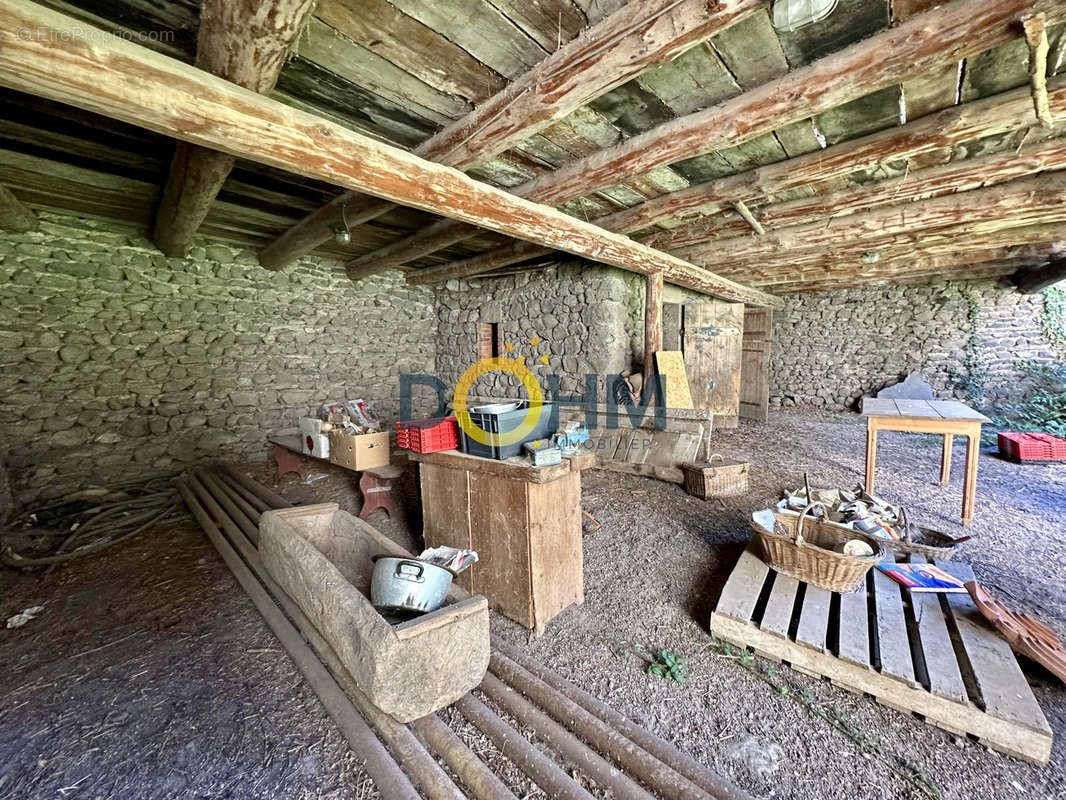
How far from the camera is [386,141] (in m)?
2.46

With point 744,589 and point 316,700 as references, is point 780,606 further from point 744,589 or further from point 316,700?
point 316,700

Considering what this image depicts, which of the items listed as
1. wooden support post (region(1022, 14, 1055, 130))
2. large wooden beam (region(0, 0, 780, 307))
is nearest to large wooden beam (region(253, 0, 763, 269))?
large wooden beam (region(0, 0, 780, 307))

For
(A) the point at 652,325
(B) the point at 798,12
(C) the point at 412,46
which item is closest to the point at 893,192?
(A) the point at 652,325

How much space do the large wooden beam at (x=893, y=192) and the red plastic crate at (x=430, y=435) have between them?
127 inches

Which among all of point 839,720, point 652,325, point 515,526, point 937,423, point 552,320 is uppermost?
point 552,320

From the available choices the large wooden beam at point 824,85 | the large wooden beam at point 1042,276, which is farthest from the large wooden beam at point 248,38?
the large wooden beam at point 1042,276

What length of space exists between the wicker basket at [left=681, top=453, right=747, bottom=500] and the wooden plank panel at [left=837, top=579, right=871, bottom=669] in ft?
4.92

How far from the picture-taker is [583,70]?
1.73m

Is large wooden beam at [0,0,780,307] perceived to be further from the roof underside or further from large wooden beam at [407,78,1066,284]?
large wooden beam at [407,78,1066,284]

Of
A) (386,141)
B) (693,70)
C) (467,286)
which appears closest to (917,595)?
(693,70)

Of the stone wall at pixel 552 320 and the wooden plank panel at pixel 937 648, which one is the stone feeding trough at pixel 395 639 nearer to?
the wooden plank panel at pixel 937 648

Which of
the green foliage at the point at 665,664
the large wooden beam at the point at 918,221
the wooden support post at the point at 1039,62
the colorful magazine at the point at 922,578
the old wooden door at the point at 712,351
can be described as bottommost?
the green foliage at the point at 665,664

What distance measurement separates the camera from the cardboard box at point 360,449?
3387mm

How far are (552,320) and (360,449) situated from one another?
307cm
